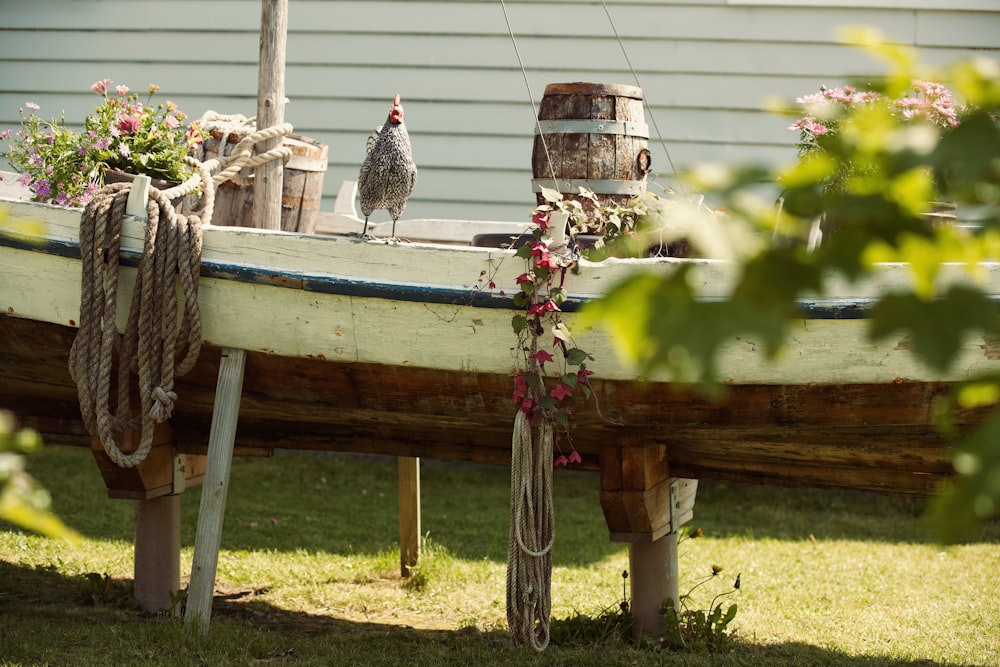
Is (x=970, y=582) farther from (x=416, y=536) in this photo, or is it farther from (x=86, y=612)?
(x=86, y=612)

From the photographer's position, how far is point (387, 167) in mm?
3217

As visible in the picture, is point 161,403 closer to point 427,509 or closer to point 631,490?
point 631,490

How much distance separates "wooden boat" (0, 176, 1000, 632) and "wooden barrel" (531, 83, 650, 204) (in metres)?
0.66

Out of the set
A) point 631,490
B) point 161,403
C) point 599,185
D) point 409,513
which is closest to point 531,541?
point 631,490

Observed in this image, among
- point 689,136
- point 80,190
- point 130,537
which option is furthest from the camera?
point 689,136

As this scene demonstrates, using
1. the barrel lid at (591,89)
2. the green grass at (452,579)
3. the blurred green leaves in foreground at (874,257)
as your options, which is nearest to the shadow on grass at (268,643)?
the green grass at (452,579)

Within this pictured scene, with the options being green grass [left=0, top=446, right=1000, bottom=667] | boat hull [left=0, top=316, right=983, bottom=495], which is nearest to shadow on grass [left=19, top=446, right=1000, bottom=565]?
green grass [left=0, top=446, right=1000, bottom=667]

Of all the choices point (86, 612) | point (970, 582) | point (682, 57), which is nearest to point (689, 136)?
point (682, 57)

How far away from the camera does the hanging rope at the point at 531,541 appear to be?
3.10m

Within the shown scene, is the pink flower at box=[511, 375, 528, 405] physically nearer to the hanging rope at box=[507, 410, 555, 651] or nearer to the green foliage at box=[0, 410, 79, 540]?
the hanging rope at box=[507, 410, 555, 651]

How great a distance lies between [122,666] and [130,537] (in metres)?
2.01

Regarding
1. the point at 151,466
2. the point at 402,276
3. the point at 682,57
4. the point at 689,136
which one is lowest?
the point at 151,466

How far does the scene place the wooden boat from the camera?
2.96 meters

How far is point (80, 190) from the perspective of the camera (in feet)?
11.2
